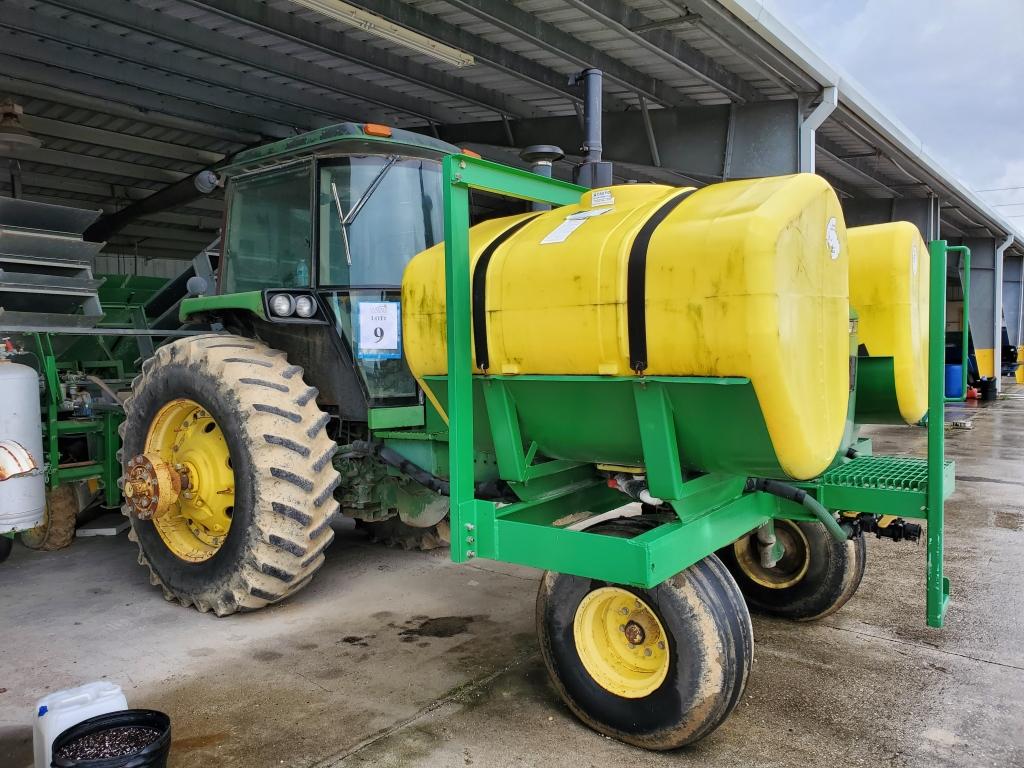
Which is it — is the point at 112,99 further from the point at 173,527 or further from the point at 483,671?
the point at 483,671

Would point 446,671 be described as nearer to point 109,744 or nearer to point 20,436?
point 109,744

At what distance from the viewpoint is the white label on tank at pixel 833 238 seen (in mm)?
2494

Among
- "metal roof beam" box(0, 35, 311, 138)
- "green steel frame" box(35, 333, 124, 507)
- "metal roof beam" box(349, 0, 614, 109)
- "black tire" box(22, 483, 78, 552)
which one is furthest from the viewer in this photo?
Answer: "metal roof beam" box(0, 35, 311, 138)

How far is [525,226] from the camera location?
297cm

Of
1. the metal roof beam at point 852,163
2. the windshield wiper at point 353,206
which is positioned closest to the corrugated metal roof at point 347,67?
the metal roof beam at point 852,163

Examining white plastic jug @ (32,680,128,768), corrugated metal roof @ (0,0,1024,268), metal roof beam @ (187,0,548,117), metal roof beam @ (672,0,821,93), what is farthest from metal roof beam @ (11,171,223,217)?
white plastic jug @ (32,680,128,768)

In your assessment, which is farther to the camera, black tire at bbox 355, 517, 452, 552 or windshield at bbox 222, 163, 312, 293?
black tire at bbox 355, 517, 452, 552

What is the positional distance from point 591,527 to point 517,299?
886 millimetres

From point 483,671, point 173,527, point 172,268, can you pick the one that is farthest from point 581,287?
point 172,268

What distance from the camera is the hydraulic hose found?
297 centimetres

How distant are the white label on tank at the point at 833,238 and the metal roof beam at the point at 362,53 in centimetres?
472

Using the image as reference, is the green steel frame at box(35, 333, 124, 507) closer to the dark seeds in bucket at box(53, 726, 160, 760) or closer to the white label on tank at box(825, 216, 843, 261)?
the dark seeds in bucket at box(53, 726, 160, 760)

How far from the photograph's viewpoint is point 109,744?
2.21 metres

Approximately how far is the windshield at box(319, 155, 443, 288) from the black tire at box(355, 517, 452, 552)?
5.71 ft
